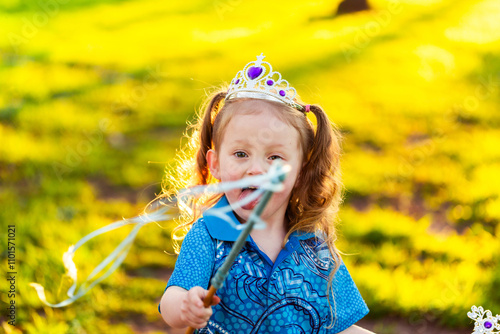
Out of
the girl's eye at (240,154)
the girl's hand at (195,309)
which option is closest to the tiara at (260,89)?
the girl's eye at (240,154)

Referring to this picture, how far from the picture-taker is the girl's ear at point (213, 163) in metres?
2.19

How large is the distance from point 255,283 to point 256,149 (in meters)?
0.43

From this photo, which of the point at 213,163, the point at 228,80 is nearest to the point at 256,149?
the point at 213,163

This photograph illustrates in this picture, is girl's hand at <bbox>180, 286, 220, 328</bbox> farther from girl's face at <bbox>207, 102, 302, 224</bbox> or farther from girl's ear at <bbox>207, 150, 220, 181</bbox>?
girl's ear at <bbox>207, 150, 220, 181</bbox>

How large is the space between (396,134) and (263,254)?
130 inches

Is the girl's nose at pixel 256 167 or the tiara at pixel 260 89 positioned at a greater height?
the tiara at pixel 260 89

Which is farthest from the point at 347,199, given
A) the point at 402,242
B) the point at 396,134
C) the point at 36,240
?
the point at 36,240

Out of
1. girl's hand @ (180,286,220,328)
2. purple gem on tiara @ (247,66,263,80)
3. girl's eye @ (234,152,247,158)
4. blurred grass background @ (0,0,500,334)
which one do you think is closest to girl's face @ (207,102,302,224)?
girl's eye @ (234,152,247,158)

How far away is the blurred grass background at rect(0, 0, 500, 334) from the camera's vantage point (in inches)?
128

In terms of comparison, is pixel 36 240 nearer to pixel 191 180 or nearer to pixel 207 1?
pixel 191 180

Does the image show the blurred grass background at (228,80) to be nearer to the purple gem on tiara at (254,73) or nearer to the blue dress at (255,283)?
the purple gem on tiara at (254,73)

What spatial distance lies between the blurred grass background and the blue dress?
1071 millimetres

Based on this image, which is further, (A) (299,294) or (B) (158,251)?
(B) (158,251)

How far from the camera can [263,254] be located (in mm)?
2078
